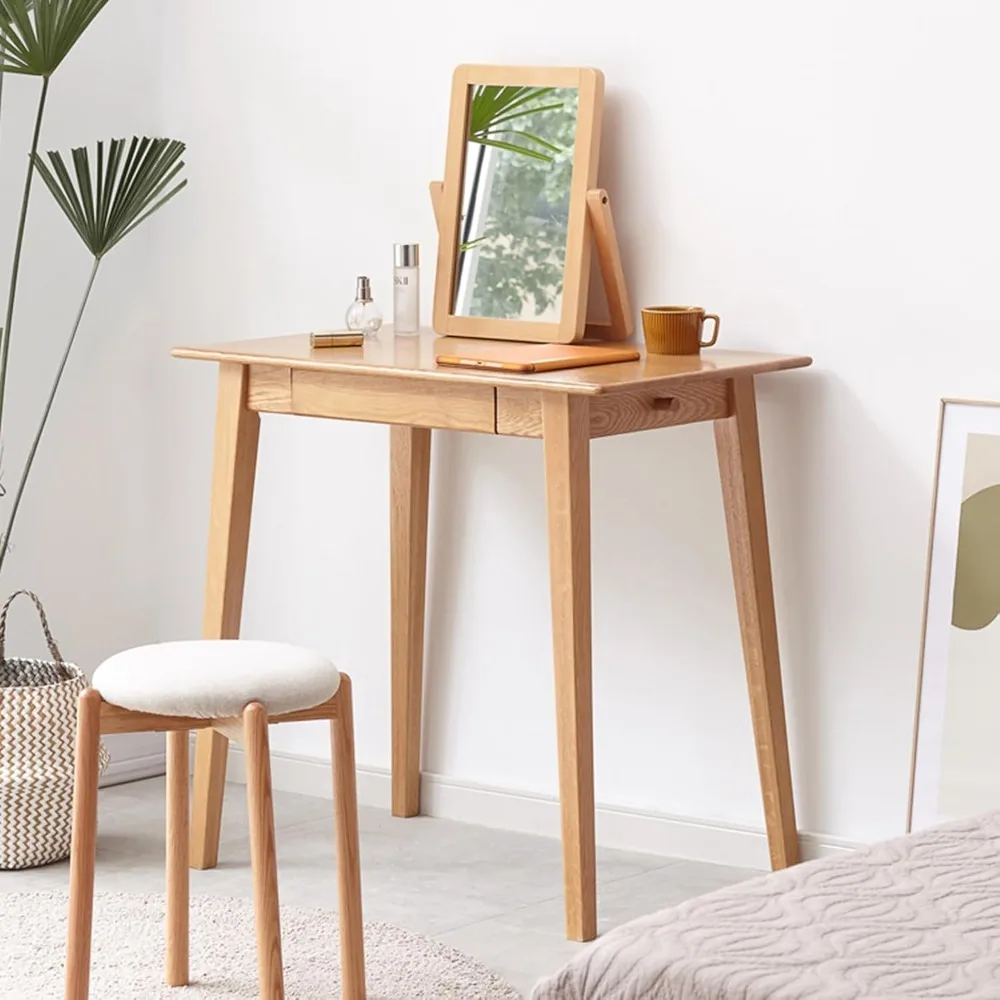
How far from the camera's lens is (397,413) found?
294 centimetres

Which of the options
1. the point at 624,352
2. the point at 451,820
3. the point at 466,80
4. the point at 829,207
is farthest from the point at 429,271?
the point at 451,820

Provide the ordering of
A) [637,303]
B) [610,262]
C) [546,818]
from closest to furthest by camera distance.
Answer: [610,262] → [637,303] → [546,818]

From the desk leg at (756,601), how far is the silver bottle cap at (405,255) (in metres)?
0.65

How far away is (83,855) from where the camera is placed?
90.1 inches

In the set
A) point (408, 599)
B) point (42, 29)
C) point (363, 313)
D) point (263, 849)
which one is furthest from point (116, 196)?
point (263, 849)

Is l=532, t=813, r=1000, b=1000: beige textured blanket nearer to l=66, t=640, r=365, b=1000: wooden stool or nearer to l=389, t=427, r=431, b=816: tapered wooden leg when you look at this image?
l=66, t=640, r=365, b=1000: wooden stool

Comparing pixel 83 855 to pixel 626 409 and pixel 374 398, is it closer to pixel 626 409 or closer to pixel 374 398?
pixel 374 398

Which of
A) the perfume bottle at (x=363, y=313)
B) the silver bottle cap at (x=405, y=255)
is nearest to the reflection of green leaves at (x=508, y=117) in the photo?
the silver bottle cap at (x=405, y=255)

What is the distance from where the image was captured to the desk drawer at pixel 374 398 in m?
→ 2.84

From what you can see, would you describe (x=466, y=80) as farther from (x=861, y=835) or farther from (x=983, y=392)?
(x=861, y=835)

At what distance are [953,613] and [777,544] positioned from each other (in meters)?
0.34

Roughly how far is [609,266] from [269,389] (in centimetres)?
63

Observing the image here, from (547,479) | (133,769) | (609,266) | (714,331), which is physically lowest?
(133,769)

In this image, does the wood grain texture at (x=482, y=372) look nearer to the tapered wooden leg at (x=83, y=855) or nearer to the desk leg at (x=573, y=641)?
the desk leg at (x=573, y=641)
